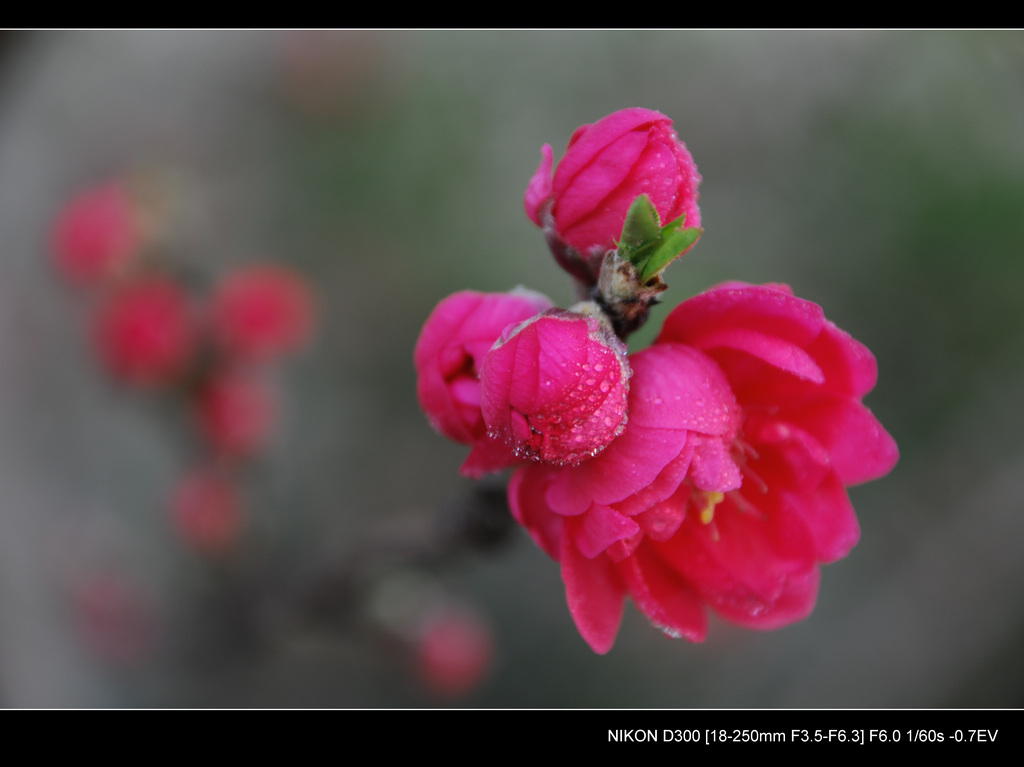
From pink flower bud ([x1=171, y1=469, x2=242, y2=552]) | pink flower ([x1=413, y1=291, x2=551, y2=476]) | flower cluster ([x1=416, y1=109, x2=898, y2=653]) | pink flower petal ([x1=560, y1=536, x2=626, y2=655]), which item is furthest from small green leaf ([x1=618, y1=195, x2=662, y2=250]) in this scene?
pink flower bud ([x1=171, y1=469, x2=242, y2=552])

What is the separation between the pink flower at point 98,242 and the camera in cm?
132

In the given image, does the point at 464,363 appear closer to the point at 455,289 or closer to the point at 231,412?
the point at 231,412

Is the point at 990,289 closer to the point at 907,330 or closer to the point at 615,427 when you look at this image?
the point at 907,330

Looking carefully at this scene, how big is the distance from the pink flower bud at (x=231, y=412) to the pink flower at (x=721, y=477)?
Result: 3.26 ft

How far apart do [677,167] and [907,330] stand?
169 cm

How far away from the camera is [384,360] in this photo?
225cm

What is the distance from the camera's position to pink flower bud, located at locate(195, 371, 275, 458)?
56.7 inches

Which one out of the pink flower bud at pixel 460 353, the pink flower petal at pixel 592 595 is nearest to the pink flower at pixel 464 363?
the pink flower bud at pixel 460 353

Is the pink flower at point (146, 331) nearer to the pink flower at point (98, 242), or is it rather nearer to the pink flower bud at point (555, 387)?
the pink flower at point (98, 242)

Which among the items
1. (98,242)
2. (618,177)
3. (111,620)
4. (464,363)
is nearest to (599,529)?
(464,363)

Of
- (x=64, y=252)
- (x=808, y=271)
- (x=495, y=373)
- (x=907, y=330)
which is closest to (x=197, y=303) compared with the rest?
(x=64, y=252)

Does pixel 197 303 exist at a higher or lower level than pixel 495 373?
lower

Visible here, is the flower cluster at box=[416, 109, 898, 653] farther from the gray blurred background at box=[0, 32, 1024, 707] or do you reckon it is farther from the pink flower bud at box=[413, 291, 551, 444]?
the gray blurred background at box=[0, 32, 1024, 707]

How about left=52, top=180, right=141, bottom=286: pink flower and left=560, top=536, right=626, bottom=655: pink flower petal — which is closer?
left=560, top=536, right=626, bottom=655: pink flower petal
